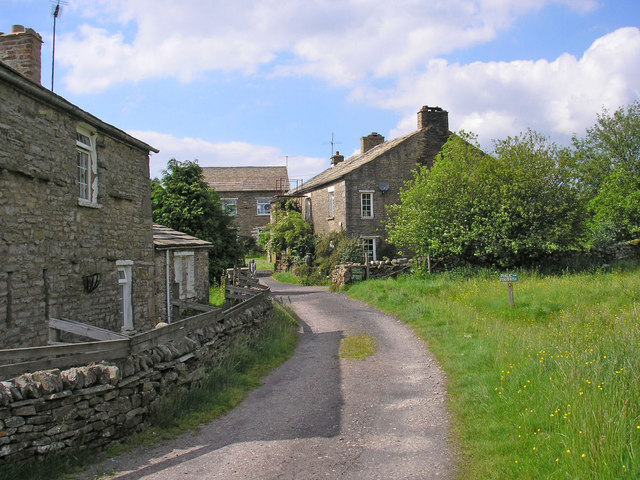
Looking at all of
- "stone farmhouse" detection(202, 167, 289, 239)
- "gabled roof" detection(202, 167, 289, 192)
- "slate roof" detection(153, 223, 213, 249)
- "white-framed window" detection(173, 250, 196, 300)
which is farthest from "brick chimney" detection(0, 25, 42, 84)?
"stone farmhouse" detection(202, 167, 289, 239)

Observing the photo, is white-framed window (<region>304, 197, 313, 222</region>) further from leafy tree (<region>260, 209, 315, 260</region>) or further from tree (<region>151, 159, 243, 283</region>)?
tree (<region>151, 159, 243, 283</region>)

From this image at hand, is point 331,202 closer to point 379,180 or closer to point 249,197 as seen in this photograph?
point 379,180

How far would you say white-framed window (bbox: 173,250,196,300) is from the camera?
16688 millimetres

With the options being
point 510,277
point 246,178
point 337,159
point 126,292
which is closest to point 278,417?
point 126,292

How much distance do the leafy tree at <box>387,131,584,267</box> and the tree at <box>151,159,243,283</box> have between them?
9549 mm

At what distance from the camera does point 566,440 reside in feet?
17.9

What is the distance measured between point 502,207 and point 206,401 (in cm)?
1685

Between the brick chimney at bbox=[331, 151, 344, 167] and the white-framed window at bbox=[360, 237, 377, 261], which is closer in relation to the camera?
the white-framed window at bbox=[360, 237, 377, 261]

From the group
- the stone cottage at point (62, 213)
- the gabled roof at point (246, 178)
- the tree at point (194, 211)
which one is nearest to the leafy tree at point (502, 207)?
the tree at point (194, 211)

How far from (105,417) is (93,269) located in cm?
514

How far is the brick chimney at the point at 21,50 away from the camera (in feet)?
34.7

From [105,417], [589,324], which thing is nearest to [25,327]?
[105,417]

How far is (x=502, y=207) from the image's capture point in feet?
71.4

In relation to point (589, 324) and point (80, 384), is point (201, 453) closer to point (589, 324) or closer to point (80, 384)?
point (80, 384)
